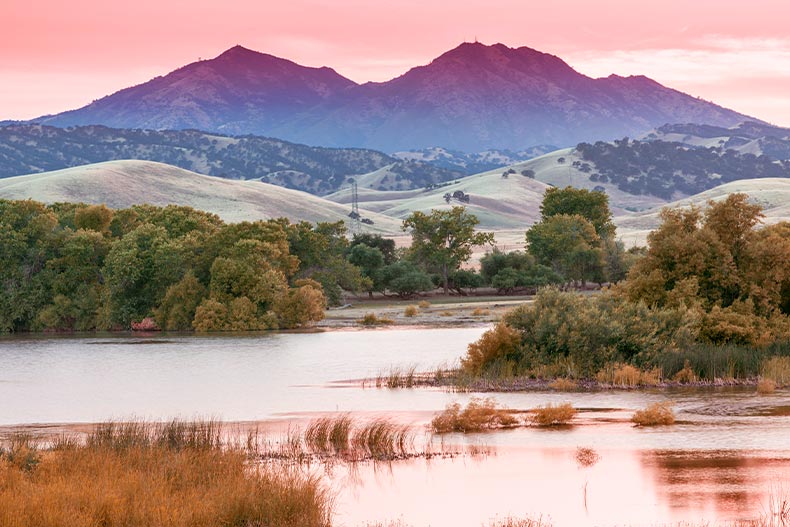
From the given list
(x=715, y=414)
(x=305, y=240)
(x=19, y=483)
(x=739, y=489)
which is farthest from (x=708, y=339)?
(x=305, y=240)

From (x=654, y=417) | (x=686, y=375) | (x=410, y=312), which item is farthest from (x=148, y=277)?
(x=654, y=417)

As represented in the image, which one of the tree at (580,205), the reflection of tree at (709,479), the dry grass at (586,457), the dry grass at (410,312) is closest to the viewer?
the reflection of tree at (709,479)

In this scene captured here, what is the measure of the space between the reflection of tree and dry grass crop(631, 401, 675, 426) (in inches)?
152

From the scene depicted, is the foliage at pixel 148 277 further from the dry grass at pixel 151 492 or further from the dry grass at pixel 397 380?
the dry grass at pixel 151 492

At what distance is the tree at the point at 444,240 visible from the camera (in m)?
103

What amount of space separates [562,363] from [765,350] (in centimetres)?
760

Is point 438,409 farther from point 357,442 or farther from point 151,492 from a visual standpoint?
point 151,492

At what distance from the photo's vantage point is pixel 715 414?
34.1 m

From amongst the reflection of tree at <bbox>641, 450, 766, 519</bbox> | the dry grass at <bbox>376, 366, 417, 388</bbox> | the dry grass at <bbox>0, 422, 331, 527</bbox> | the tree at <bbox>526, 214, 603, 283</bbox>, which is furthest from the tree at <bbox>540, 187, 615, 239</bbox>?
the dry grass at <bbox>0, 422, 331, 527</bbox>

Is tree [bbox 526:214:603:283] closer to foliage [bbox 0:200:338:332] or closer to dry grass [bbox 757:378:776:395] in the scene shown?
foliage [bbox 0:200:338:332]

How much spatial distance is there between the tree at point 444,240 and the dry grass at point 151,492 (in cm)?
7903

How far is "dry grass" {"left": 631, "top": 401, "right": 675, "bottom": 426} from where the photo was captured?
32.1 metres

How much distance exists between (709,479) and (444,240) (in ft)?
267

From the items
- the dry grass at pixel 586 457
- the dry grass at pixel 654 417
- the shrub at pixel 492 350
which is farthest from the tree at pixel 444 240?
the dry grass at pixel 586 457
